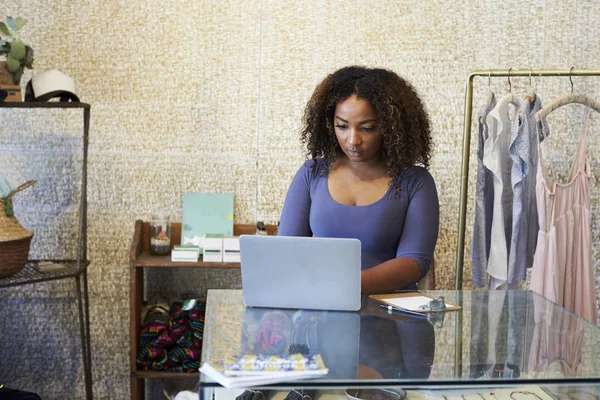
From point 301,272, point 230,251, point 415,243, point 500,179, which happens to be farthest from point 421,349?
point 230,251

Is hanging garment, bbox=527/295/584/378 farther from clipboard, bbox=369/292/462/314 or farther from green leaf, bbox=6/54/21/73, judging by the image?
green leaf, bbox=6/54/21/73

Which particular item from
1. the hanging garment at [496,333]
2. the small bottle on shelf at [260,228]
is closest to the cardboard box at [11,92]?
the small bottle on shelf at [260,228]

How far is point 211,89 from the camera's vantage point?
11.9 ft

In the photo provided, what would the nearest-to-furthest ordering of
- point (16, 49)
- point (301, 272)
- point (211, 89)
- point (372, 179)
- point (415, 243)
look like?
point (301, 272) < point (415, 243) < point (372, 179) < point (16, 49) < point (211, 89)

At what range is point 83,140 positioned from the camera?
351 cm

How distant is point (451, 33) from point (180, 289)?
74.3 inches

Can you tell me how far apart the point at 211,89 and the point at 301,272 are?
2.01m

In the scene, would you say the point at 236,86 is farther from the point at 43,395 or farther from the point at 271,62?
the point at 43,395

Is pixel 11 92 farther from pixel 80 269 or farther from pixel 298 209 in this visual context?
pixel 298 209

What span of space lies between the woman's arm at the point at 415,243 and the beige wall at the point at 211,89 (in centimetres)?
130

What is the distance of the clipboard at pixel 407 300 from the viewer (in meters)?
1.90

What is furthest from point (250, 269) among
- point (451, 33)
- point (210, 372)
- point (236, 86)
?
point (451, 33)

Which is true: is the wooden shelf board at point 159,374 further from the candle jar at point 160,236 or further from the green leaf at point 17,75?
the green leaf at point 17,75

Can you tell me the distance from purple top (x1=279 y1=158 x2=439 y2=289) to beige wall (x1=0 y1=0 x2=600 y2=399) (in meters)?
1.25
